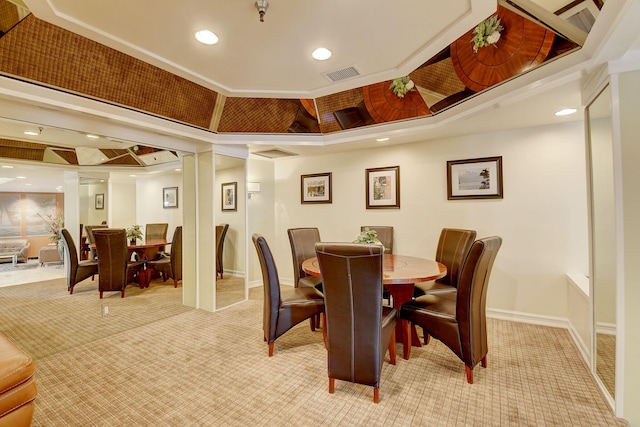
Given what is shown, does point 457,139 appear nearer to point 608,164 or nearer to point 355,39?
point 608,164

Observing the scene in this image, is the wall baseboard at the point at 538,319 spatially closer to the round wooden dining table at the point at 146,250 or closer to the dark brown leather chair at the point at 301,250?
the dark brown leather chair at the point at 301,250

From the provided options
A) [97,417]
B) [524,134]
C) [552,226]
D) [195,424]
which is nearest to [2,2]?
[97,417]

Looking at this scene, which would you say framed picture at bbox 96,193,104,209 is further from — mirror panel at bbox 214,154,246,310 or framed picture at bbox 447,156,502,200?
framed picture at bbox 447,156,502,200

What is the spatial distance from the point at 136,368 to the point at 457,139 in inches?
169

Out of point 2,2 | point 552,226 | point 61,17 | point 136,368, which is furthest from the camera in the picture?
point 552,226

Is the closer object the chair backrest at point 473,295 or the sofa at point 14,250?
the chair backrest at point 473,295

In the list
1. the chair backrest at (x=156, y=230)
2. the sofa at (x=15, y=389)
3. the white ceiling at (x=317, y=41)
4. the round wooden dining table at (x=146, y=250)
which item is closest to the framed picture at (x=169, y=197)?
the chair backrest at (x=156, y=230)

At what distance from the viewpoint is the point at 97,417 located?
1.82 meters

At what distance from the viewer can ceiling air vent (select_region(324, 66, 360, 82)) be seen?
270 cm

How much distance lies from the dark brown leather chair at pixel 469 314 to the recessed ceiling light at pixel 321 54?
1929 millimetres

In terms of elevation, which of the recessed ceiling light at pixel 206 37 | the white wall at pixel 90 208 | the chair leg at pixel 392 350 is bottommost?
the chair leg at pixel 392 350

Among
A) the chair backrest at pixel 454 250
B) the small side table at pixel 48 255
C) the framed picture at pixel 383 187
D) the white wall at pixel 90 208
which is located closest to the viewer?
the chair backrest at pixel 454 250

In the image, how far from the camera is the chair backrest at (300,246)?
350 centimetres

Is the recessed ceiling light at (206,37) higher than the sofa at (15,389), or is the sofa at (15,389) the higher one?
the recessed ceiling light at (206,37)
